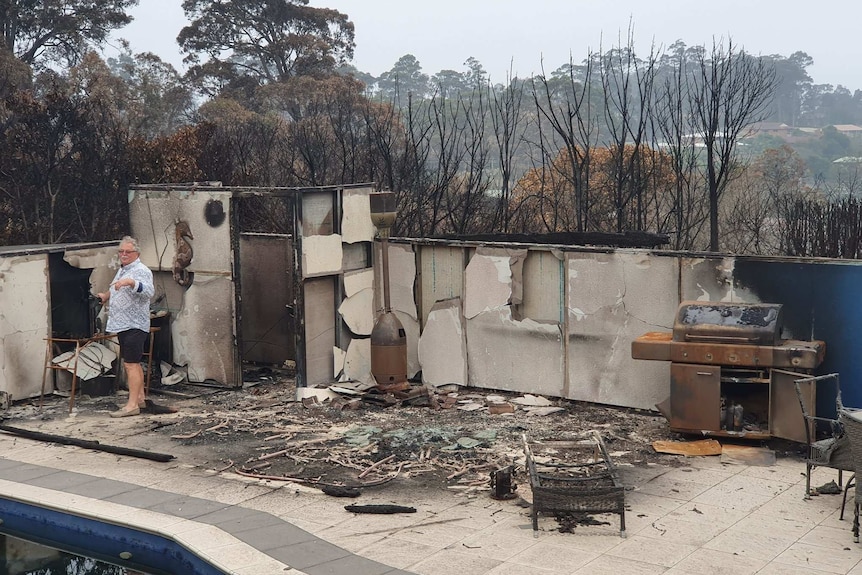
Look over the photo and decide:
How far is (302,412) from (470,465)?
2.72 metres

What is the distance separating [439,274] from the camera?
39.7 ft

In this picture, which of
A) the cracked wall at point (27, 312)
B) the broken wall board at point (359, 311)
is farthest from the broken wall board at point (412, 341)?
the cracked wall at point (27, 312)

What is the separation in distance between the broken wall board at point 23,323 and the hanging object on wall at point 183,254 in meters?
1.47

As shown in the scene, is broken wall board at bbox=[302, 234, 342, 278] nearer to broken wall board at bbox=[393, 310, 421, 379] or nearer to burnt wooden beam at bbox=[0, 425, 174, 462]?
broken wall board at bbox=[393, 310, 421, 379]

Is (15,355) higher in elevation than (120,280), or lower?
lower

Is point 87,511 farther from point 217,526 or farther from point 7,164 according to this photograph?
point 7,164

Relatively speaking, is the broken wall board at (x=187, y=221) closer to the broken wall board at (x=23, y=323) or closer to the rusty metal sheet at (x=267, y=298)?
the rusty metal sheet at (x=267, y=298)

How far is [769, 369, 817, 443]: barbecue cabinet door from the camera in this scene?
905 centimetres

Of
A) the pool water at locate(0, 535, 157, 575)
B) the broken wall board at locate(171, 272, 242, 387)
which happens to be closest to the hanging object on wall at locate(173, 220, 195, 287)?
the broken wall board at locate(171, 272, 242, 387)

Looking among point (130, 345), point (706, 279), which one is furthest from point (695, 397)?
point (130, 345)

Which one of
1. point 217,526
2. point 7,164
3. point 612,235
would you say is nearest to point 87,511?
point 217,526

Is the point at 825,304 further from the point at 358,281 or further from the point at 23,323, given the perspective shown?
the point at 23,323

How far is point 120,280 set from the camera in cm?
1072

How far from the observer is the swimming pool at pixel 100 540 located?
22.9ft
